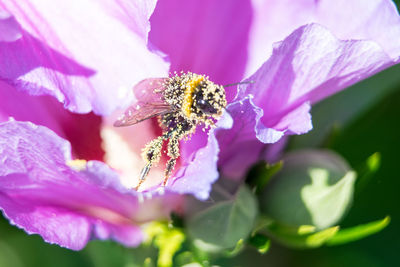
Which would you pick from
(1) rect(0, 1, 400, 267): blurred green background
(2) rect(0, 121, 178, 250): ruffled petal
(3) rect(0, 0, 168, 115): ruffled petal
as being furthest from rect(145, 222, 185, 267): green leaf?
(1) rect(0, 1, 400, 267): blurred green background

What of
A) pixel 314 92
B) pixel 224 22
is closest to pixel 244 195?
pixel 314 92

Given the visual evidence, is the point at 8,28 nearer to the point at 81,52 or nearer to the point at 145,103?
the point at 81,52

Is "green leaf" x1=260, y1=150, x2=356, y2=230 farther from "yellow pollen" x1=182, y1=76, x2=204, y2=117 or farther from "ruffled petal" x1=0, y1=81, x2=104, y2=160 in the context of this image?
"ruffled petal" x1=0, y1=81, x2=104, y2=160

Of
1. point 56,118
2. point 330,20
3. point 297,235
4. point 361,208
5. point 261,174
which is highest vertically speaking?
point 330,20

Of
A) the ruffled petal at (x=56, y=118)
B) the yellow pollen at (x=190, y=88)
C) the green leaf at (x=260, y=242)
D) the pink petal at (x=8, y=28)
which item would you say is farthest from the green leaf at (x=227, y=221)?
the pink petal at (x=8, y=28)

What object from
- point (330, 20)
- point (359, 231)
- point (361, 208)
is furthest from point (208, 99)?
point (361, 208)
